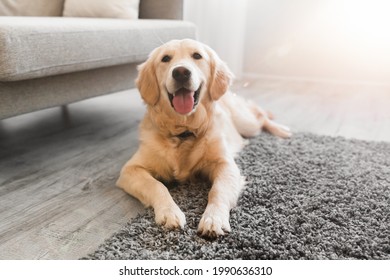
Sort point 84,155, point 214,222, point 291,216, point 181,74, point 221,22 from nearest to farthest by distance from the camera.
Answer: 1. point 214,222
2. point 291,216
3. point 181,74
4. point 84,155
5. point 221,22

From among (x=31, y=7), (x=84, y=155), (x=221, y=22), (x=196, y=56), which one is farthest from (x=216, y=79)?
(x=221, y=22)

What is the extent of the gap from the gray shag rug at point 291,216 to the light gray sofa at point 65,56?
763mm

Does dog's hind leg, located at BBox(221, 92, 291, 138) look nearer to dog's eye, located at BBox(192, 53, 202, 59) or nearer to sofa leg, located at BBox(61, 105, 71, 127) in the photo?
dog's eye, located at BBox(192, 53, 202, 59)

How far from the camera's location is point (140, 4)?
2658mm

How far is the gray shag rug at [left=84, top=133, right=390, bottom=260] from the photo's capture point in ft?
3.54

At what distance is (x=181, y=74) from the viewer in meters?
1.40

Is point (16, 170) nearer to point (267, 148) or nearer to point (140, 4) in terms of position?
point (267, 148)

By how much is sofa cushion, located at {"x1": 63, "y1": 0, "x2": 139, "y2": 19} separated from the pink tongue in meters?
1.19

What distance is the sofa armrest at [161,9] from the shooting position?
2.59 m

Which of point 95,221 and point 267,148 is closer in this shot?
point 95,221

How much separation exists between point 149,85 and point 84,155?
0.61 meters

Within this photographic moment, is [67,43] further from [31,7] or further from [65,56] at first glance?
[31,7]

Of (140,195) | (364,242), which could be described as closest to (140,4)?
(140,195)
